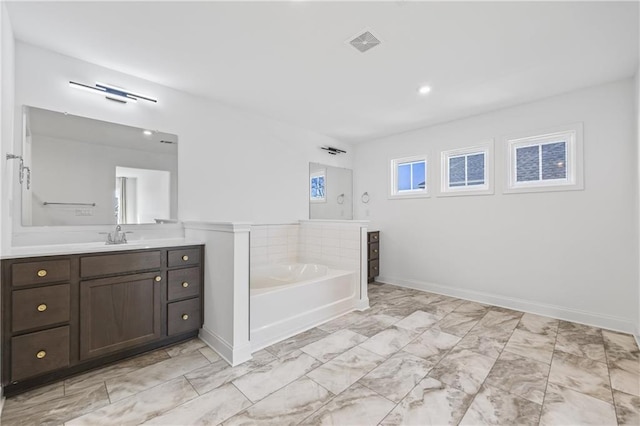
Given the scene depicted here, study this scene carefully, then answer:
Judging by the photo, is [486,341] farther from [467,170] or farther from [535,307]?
[467,170]

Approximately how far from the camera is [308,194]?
4.45m

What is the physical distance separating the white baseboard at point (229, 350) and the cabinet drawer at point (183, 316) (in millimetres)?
201

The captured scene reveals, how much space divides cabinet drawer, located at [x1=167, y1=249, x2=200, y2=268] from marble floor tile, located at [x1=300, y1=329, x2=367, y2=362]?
126cm

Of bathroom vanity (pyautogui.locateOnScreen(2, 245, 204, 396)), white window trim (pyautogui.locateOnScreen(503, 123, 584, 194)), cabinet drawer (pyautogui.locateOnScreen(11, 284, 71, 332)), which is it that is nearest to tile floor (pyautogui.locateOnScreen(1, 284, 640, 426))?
bathroom vanity (pyautogui.locateOnScreen(2, 245, 204, 396))

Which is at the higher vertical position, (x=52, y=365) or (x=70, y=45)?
(x=70, y=45)

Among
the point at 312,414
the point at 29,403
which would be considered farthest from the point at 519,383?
the point at 29,403

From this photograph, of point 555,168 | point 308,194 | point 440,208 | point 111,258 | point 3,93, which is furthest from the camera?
point 308,194

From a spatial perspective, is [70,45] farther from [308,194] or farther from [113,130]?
[308,194]

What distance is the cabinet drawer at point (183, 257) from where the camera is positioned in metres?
2.39

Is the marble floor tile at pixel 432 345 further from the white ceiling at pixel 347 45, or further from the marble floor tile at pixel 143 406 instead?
the white ceiling at pixel 347 45

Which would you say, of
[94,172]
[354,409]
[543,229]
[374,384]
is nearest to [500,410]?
[374,384]

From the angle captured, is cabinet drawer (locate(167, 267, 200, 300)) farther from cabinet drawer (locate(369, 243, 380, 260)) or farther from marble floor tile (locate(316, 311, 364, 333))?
cabinet drawer (locate(369, 243, 380, 260))

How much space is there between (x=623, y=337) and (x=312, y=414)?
3150 millimetres

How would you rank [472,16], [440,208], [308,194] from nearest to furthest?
[472,16] → [440,208] → [308,194]
